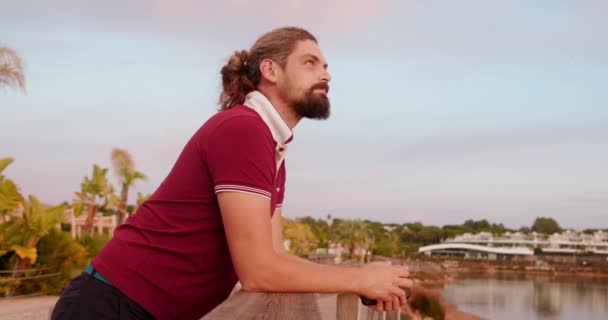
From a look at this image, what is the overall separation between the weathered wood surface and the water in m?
51.3

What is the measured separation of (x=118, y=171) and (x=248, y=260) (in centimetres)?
2136

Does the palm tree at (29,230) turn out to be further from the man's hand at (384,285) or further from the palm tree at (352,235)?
the palm tree at (352,235)

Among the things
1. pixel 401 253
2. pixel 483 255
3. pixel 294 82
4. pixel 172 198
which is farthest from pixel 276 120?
pixel 483 255

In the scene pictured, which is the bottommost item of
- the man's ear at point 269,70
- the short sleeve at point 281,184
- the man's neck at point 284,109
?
the short sleeve at point 281,184

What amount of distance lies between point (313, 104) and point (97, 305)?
0.83 metres

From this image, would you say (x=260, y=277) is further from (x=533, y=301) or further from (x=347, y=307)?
(x=533, y=301)

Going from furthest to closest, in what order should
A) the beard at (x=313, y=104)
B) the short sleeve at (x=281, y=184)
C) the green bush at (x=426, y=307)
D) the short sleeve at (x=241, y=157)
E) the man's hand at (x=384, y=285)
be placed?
the green bush at (x=426, y=307) < the short sleeve at (x=281, y=184) < the beard at (x=313, y=104) < the man's hand at (x=384, y=285) < the short sleeve at (x=241, y=157)

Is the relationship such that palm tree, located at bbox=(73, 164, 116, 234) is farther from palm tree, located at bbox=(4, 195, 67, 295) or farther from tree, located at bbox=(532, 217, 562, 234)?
tree, located at bbox=(532, 217, 562, 234)

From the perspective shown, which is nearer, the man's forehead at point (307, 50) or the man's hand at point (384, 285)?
the man's hand at point (384, 285)

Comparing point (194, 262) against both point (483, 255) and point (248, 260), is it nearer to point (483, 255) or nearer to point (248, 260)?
point (248, 260)

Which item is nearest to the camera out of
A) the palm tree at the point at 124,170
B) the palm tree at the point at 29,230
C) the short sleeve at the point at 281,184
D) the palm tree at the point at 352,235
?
the short sleeve at the point at 281,184

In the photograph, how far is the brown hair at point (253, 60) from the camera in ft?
6.66

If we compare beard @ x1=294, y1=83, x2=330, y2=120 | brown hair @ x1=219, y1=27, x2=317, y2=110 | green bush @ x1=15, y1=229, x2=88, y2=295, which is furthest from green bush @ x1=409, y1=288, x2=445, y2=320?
beard @ x1=294, y1=83, x2=330, y2=120

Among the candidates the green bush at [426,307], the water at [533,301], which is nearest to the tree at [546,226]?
the water at [533,301]
